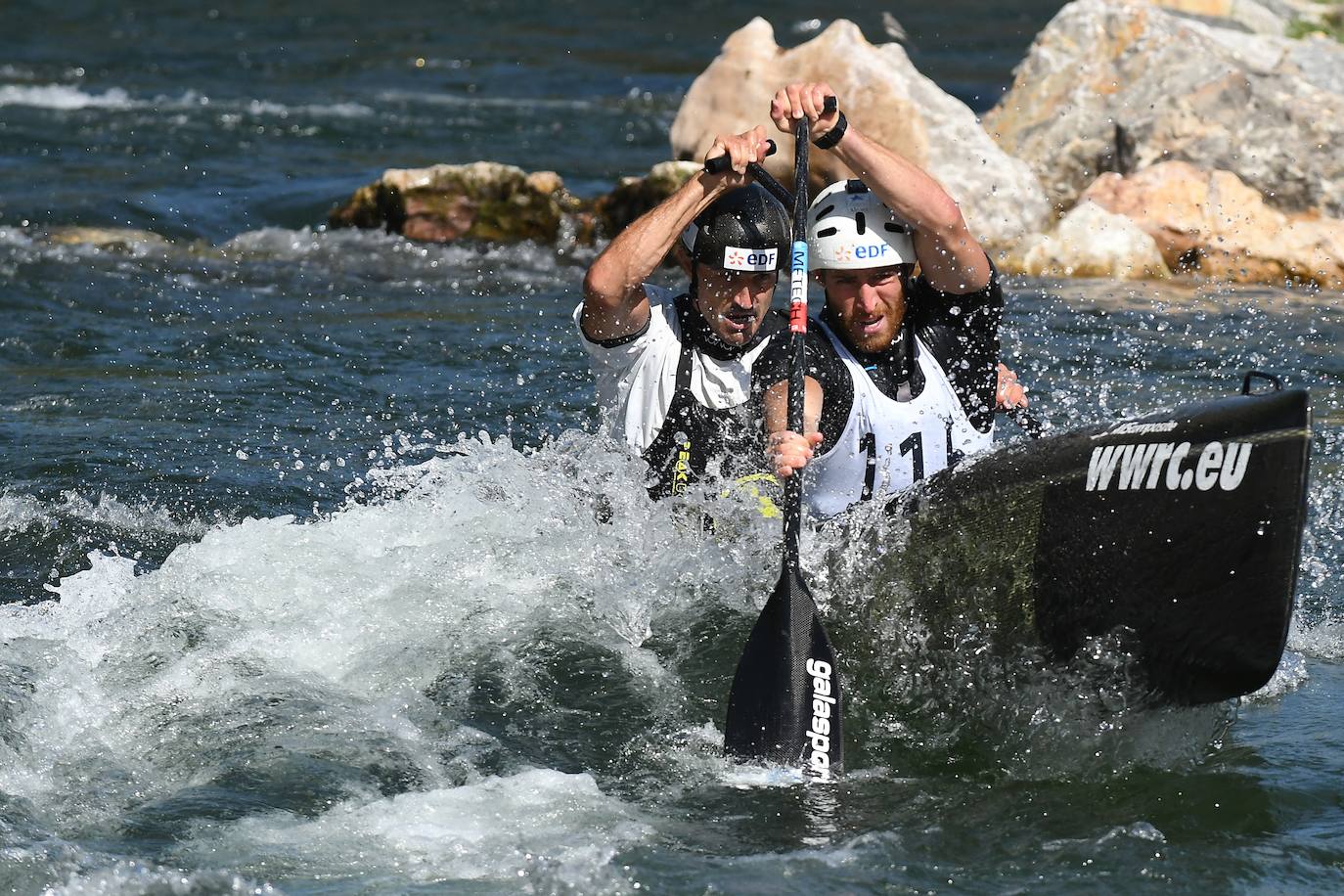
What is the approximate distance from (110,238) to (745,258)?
8687 mm

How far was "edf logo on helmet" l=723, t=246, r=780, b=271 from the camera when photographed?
587cm

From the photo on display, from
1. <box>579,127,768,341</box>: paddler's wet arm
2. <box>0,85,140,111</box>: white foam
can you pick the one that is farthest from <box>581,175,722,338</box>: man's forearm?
<box>0,85,140,111</box>: white foam

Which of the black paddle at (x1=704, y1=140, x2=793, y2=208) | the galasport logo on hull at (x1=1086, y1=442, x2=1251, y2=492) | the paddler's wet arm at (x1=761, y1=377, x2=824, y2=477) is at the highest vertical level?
the black paddle at (x1=704, y1=140, x2=793, y2=208)

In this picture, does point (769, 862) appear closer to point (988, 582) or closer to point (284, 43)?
point (988, 582)

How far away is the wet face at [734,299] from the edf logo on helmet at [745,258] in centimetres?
3

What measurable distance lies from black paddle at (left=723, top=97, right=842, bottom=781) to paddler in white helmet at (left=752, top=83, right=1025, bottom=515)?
371 millimetres

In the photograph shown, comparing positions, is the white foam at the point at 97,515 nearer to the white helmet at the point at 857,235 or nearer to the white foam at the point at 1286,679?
the white helmet at the point at 857,235

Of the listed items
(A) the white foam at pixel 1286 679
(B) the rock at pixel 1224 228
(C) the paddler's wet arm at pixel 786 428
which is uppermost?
(C) the paddler's wet arm at pixel 786 428

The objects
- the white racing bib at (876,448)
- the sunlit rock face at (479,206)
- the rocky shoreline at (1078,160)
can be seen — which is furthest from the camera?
the sunlit rock face at (479,206)

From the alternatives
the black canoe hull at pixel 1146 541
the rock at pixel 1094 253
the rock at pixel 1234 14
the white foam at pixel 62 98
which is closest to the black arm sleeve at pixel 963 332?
the black canoe hull at pixel 1146 541

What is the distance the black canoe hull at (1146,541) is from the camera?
14.6 ft

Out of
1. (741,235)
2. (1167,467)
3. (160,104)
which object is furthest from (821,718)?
(160,104)

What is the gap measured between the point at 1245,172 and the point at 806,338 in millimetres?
8204

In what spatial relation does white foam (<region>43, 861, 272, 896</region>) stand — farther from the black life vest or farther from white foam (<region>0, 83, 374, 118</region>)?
white foam (<region>0, 83, 374, 118</region>)
